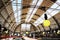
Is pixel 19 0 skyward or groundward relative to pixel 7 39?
skyward

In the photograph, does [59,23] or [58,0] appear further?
[59,23]

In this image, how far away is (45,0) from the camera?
11.6 meters

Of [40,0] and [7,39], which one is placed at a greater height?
[40,0]

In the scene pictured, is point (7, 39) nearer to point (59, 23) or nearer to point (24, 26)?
point (59, 23)

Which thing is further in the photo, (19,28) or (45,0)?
(19,28)

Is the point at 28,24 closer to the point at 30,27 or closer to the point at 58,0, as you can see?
the point at 30,27

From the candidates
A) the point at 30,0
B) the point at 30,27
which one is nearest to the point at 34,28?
the point at 30,27

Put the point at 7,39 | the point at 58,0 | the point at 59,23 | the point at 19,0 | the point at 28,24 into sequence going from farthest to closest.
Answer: the point at 28,24, the point at 59,23, the point at 19,0, the point at 58,0, the point at 7,39

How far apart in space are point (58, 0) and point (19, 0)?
3.00 meters

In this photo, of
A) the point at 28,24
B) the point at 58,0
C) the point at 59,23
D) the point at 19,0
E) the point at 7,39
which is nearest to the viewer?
the point at 7,39

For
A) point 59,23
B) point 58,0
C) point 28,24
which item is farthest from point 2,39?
point 28,24

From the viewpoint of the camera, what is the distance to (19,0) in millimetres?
11461

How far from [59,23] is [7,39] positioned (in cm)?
1649

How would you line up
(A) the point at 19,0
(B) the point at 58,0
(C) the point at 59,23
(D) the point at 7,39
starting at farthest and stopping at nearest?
(C) the point at 59,23 → (A) the point at 19,0 → (B) the point at 58,0 → (D) the point at 7,39
